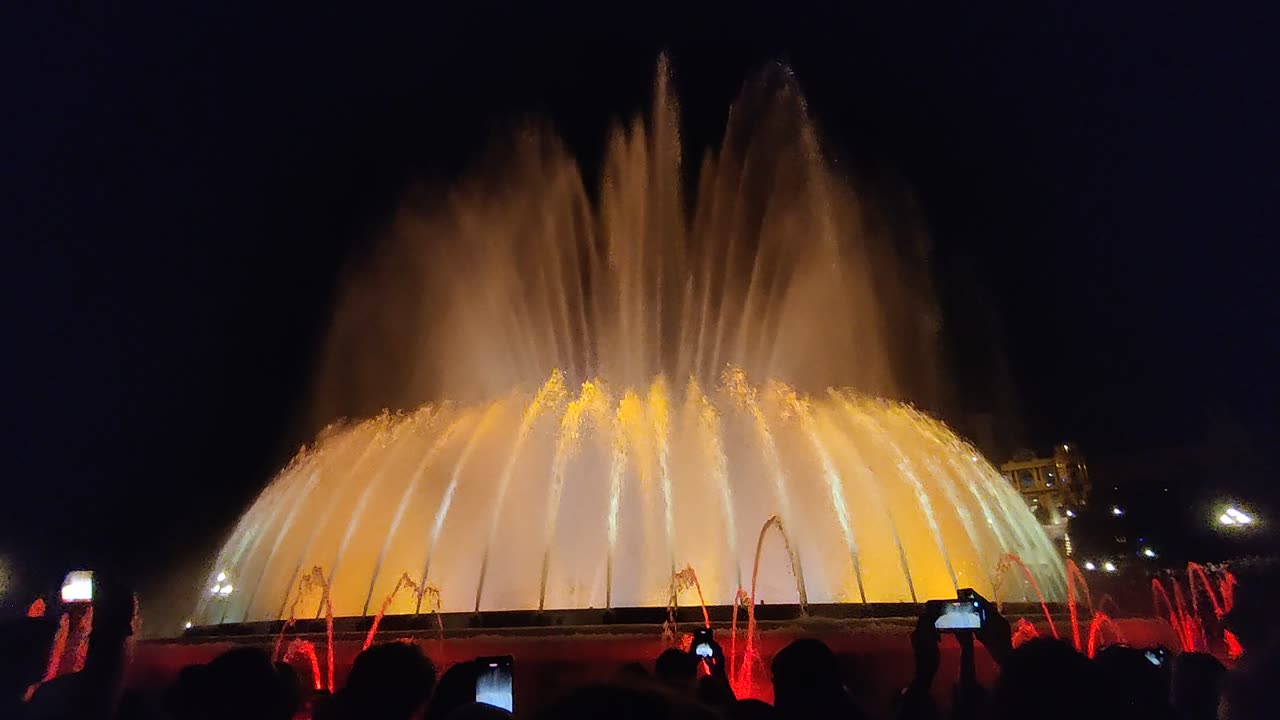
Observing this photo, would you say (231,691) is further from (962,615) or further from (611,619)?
(611,619)

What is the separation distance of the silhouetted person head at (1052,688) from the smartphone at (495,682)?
8.31ft

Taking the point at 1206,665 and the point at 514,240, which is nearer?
the point at 1206,665

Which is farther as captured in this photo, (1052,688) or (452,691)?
(452,691)

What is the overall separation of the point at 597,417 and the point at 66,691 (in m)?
19.1

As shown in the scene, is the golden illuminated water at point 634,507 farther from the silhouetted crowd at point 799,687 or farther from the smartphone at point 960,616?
the silhouetted crowd at point 799,687

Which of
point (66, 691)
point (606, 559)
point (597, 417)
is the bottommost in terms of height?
point (66, 691)

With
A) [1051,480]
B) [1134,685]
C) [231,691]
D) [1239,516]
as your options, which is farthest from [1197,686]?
[1051,480]

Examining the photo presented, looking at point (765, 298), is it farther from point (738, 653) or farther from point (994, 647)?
point (994, 647)

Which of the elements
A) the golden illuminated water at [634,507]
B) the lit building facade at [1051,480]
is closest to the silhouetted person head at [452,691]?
the golden illuminated water at [634,507]

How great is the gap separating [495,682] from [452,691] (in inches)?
12.7

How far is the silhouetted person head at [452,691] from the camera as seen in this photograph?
162 inches

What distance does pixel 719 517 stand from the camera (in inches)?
767

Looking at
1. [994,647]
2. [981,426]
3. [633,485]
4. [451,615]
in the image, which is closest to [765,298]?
[633,485]

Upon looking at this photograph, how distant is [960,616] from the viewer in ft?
17.1
